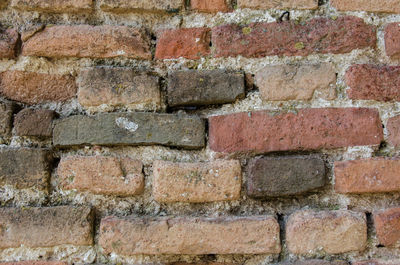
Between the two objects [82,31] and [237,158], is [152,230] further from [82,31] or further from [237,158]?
[82,31]

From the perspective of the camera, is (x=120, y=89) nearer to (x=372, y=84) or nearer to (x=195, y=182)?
(x=195, y=182)

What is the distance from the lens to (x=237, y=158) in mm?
872

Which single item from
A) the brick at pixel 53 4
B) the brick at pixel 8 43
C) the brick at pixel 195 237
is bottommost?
the brick at pixel 195 237

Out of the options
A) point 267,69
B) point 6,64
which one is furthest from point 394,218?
point 6,64

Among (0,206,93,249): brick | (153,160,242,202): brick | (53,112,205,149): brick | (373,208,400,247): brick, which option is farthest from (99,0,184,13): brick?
(373,208,400,247): brick

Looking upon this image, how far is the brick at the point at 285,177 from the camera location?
2.77 feet

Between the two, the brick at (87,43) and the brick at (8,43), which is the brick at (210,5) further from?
the brick at (8,43)

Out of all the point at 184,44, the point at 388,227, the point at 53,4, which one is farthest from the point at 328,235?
the point at 53,4

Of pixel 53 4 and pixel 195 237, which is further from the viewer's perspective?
pixel 53 4

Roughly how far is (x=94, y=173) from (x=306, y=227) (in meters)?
0.44

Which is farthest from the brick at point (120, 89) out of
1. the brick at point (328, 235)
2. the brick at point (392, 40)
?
the brick at point (392, 40)

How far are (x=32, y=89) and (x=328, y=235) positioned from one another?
69 cm

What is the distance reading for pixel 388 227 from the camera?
2.71 feet

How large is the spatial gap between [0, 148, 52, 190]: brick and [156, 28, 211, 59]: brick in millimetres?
336
